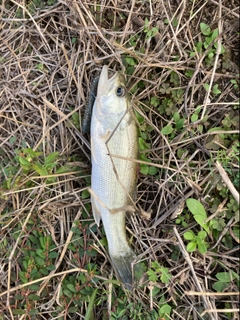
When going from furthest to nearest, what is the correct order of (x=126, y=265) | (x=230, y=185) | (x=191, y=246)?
(x=126, y=265) → (x=191, y=246) → (x=230, y=185)

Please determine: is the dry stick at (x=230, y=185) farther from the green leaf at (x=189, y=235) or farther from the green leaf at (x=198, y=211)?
the green leaf at (x=189, y=235)

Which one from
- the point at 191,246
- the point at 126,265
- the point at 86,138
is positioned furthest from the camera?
the point at 86,138

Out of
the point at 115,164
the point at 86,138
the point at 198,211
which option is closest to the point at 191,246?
the point at 198,211

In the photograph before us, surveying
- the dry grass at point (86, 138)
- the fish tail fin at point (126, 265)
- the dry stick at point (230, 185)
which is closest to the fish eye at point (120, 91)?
the dry grass at point (86, 138)

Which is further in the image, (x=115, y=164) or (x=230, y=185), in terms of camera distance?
(x=115, y=164)

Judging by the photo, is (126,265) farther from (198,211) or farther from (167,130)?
(167,130)

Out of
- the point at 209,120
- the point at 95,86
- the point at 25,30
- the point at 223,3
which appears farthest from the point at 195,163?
the point at 25,30

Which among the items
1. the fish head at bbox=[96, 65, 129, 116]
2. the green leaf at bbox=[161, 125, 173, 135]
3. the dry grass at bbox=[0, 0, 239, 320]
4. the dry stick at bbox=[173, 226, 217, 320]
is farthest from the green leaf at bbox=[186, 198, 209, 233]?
the fish head at bbox=[96, 65, 129, 116]
